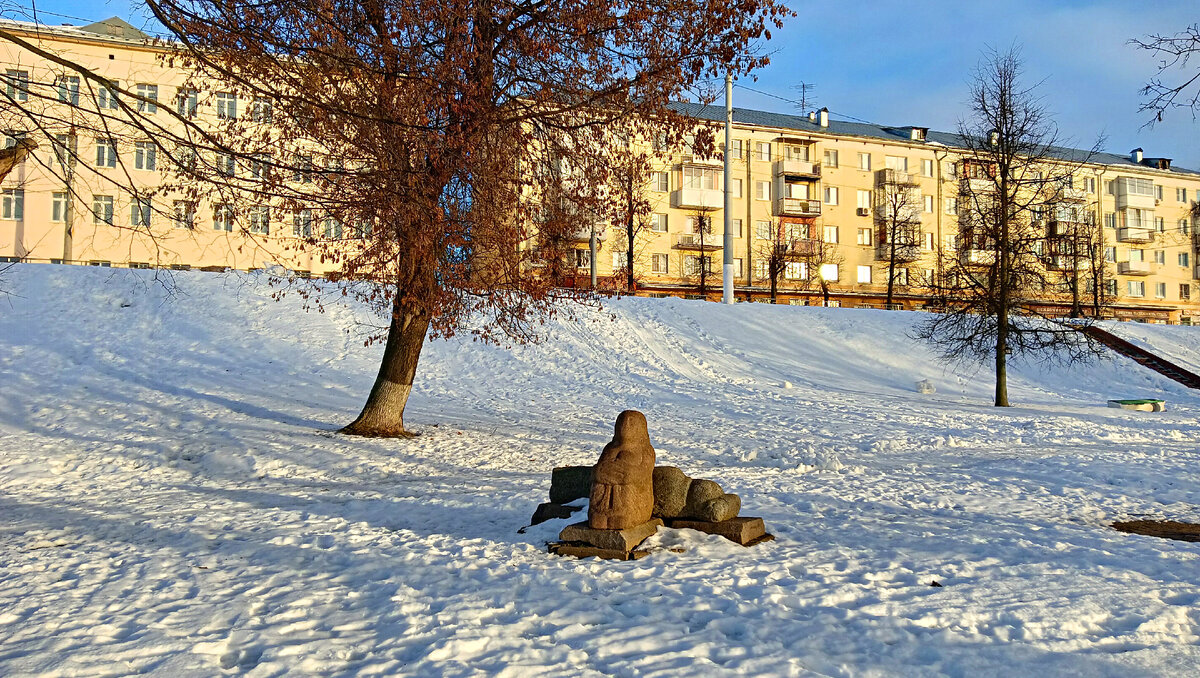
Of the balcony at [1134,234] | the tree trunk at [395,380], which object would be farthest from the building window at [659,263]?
the tree trunk at [395,380]

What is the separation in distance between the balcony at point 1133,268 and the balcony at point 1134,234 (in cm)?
195

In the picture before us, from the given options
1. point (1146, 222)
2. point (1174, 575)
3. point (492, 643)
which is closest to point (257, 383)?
point (492, 643)

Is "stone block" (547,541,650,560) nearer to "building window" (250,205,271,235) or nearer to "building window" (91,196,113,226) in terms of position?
"building window" (250,205,271,235)

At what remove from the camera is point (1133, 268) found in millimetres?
66125

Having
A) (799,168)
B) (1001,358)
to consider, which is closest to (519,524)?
(1001,358)

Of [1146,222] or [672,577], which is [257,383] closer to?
[672,577]

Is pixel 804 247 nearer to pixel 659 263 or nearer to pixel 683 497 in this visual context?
pixel 659 263

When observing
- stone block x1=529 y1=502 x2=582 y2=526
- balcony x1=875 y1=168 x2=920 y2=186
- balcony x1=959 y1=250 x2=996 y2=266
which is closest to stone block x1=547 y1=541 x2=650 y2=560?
stone block x1=529 y1=502 x2=582 y2=526

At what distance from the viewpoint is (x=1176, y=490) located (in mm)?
11047

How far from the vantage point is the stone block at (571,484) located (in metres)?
8.94

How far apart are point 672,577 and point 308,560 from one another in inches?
123

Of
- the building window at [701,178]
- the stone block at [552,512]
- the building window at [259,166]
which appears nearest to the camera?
the building window at [259,166]

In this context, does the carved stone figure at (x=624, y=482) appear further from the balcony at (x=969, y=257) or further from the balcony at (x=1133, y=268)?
the balcony at (x=1133, y=268)

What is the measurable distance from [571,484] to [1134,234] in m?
72.7
